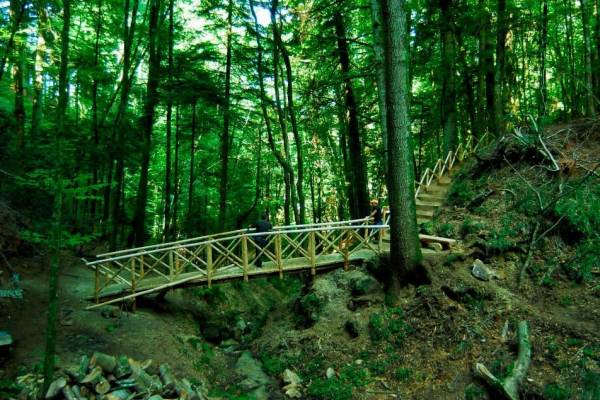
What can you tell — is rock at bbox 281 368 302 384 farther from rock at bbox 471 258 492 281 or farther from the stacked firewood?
rock at bbox 471 258 492 281

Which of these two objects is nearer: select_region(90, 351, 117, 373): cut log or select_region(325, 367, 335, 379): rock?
select_region(90, 351, 117, 373): cut log

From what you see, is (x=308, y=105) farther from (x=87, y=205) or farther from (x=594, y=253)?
(x=87, y=205)

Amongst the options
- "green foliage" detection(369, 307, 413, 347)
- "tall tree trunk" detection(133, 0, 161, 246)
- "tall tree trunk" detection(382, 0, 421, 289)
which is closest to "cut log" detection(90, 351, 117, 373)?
"green foliage" detection(369, 307, 413, 347)

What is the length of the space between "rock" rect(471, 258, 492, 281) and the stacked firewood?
17.9 feet

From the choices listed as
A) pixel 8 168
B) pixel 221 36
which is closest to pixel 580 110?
pixel 221 36

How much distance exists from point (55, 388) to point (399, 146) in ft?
22.2

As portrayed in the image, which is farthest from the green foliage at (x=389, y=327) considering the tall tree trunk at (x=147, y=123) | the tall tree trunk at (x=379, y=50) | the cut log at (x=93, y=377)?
the tall tree trunk at (x=147, y=123)

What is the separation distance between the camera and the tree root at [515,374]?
16.6ft

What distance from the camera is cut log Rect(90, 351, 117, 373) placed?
19.4 ft

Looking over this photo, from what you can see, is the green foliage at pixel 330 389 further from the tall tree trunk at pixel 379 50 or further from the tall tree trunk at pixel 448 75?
the tall tree trunk at pixel 448 75

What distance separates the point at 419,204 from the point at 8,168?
1106cm

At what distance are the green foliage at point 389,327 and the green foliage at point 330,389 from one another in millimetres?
1109

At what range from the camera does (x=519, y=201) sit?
28.1ft

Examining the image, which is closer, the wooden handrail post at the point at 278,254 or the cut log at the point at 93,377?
the cut log at the point at 93,377
